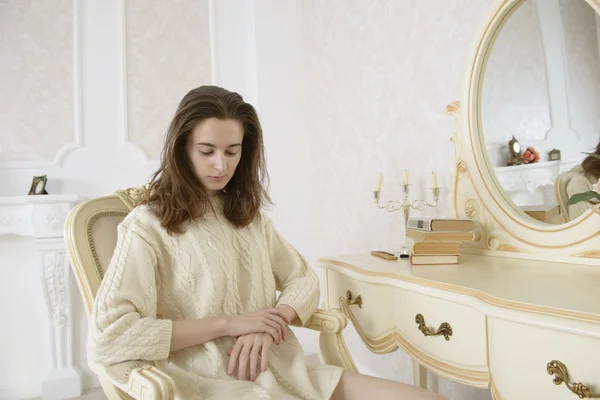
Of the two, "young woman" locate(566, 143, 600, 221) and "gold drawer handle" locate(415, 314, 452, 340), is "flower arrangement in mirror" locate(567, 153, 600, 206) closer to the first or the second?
"young woman" locate(566, 143, 600, 221)

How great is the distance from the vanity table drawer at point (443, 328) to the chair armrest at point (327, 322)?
6.7 inches

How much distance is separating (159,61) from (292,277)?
7.06 ft

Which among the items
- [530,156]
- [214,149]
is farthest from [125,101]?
[530,156]

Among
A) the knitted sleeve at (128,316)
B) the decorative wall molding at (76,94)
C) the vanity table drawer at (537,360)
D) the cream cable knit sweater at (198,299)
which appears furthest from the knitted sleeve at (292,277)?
the decorative wall molding at (76,94)

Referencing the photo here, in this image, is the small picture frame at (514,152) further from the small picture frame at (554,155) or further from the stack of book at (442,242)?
the stack of book at (442,242)

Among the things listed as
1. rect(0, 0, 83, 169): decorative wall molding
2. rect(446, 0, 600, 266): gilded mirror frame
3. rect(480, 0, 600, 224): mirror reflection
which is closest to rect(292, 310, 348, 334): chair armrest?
rect(446, 0, 600, 266): gilded mirror frame

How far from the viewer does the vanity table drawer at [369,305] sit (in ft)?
4.78

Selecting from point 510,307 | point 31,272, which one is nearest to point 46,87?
point 31,272

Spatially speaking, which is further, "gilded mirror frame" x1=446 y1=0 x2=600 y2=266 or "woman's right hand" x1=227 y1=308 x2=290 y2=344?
"gilded mirror frame" x1=446 y1=0 x2=600 y2=266

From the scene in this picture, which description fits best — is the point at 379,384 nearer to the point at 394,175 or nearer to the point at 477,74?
the point at 477,74

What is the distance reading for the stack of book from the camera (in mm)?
1491

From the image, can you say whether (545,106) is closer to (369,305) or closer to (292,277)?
(369,305)

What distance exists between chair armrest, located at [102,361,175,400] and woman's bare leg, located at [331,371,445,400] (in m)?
0.47

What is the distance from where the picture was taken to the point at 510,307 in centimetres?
98
